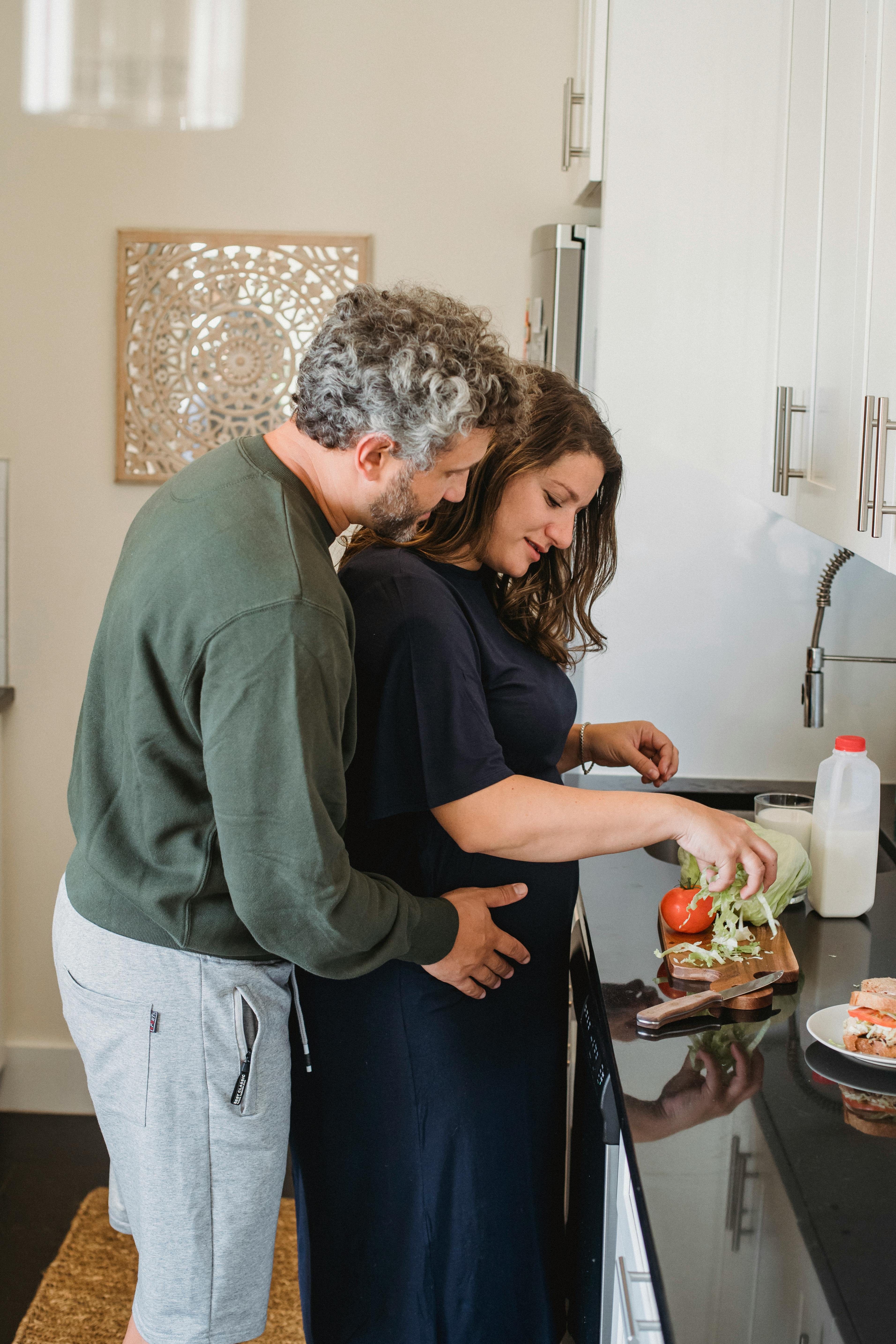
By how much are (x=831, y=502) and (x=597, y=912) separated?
1.97 feet

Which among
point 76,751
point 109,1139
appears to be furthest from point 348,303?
point 109,1139

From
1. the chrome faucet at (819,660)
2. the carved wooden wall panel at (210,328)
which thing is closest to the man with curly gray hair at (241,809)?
the chrome faucet at (819,660)

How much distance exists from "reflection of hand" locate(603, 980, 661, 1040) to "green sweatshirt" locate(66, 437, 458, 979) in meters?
0.20

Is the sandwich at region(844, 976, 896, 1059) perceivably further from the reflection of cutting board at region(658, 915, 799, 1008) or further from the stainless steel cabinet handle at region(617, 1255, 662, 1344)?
the stainless steel cabinet handle at region(617, 1255, 662, 1344)

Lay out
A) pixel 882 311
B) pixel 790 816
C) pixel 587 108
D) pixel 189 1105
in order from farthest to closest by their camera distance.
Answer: pixel 587 108 → pixel 790 816 → pixel 189 1105 → pixel 882 311

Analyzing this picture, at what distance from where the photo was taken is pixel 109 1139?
4.29ft

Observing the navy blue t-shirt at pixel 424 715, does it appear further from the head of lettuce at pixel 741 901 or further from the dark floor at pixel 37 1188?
the dark floor at pixel 37 1188

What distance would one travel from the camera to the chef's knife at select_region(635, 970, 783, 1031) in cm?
115

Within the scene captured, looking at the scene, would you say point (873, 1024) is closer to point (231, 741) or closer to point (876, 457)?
point (876, 457)

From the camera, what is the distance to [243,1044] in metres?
1.23

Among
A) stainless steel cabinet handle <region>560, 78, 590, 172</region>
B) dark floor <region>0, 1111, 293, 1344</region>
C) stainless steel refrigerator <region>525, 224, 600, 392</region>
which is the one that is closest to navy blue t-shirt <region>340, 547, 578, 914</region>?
stainless steel refrigerator <region>525, 224, 600, 392</region>

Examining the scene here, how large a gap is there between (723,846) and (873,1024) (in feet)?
0.80

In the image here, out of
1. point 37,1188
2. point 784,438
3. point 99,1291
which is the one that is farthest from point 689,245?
point 37,1188

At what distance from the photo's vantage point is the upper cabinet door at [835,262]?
114cm
